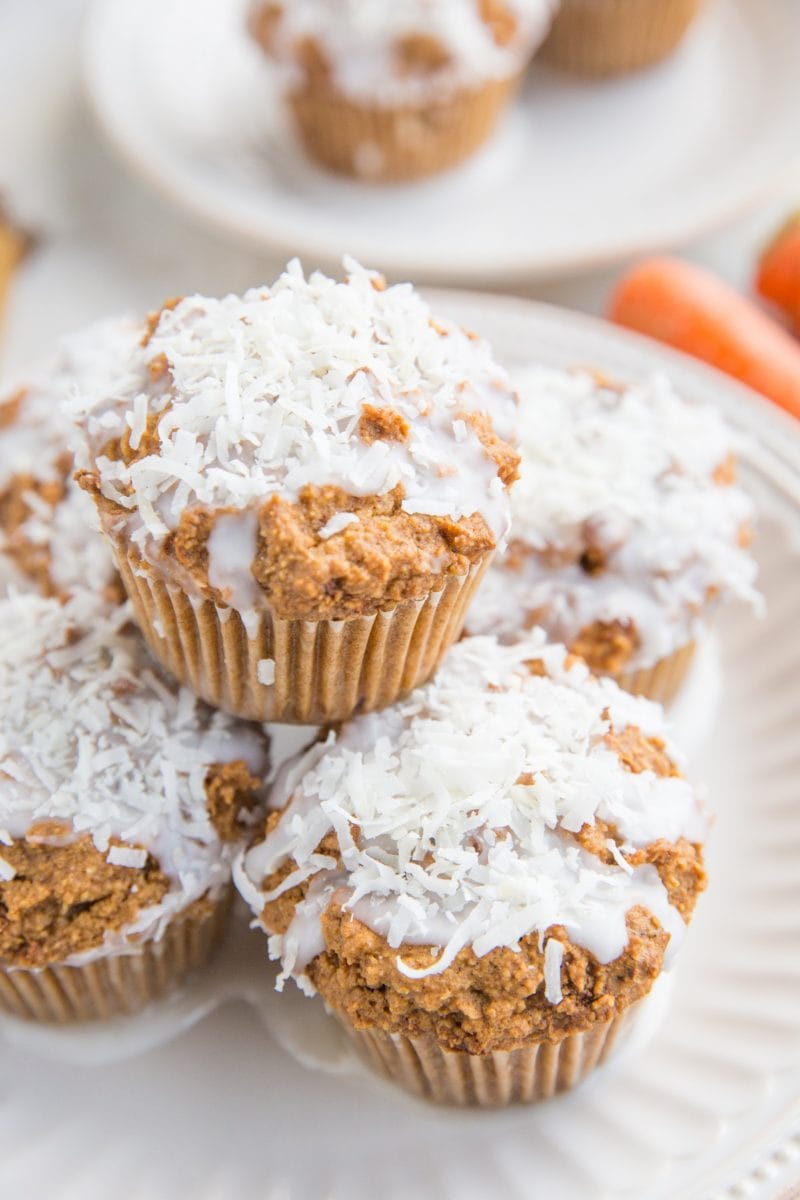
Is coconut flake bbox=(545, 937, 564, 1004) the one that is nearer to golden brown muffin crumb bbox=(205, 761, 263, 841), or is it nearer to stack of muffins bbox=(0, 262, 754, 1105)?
stack of muffins bbox=(0, 262, 754, 1105)

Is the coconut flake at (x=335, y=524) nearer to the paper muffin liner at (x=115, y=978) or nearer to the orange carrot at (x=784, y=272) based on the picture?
the paper muffin liner at (x=115, y=978)

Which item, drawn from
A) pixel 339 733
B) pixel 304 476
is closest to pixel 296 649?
pixel 339 733

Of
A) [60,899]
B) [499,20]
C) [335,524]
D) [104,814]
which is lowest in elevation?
[60,899]

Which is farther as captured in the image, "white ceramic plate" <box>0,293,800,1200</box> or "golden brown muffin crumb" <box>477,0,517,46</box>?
"golden brown muffin crumb" <box>477,0,517,46</box>

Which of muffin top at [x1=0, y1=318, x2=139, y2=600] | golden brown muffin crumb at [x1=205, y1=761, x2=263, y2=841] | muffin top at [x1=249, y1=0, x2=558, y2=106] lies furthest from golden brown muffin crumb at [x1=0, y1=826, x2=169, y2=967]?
muffin top at [x1=249, y1=0, x2=558, y2=106]

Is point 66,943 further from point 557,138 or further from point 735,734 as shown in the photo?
point 557,138

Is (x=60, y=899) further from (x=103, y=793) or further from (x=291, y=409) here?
(x=291, y=409)
